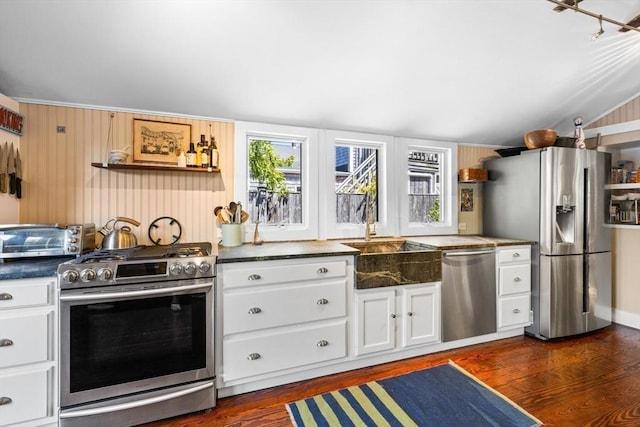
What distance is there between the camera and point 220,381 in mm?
1906

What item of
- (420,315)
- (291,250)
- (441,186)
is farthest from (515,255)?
(291,250)

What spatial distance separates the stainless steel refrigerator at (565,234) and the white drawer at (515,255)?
8cm

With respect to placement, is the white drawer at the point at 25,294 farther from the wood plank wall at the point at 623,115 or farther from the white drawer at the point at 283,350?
the wood plank wall at the point at 623,115

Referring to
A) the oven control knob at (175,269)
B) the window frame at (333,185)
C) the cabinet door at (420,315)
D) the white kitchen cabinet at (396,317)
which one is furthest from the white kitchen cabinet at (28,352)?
the cabinet door at (420,315)

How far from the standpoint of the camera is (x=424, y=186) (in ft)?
11.3

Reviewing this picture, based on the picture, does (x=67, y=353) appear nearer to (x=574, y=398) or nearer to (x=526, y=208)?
(x=574, y=398)

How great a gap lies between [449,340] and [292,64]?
265cm

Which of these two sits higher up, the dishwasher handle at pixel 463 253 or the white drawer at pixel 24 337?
the dishwasher handle at pixel 463 253

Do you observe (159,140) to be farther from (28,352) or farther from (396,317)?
(396,317)

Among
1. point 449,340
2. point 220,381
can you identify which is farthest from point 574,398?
point 220,381

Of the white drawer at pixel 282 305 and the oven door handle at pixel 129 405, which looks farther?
the white drawer at pixel 282 305

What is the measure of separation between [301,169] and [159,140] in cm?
127

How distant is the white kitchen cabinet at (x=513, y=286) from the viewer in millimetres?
2800

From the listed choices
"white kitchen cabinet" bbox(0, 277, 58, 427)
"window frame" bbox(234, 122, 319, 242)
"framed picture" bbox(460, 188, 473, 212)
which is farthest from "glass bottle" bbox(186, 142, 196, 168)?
"framed picture" bbox(460, 188, 473, 212)
